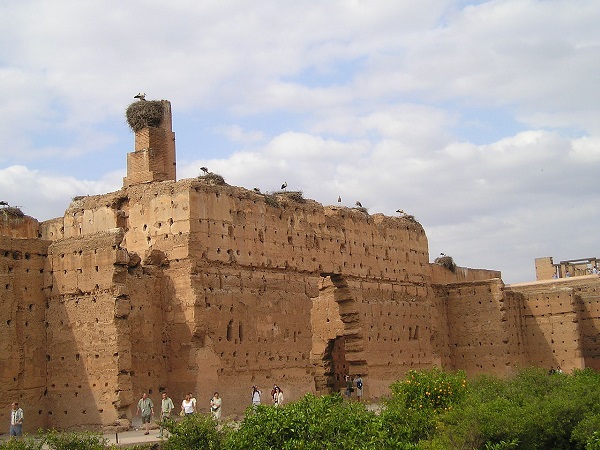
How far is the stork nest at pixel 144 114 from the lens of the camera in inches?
1013

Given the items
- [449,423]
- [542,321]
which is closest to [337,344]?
[542,321]

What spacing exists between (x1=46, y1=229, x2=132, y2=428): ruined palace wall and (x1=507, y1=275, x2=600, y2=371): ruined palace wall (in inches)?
722

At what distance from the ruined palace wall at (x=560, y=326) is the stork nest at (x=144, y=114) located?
1608cm

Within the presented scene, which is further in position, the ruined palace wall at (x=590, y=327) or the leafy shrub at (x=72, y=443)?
the ruined palace wall at (x=590, y=327)

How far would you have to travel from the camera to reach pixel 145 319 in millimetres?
22641

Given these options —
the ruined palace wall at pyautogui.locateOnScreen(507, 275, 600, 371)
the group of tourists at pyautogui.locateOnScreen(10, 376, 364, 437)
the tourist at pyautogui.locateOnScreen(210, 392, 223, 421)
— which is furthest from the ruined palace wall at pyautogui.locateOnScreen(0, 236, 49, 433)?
the ruined palace wall at pyautogui.locateOnScreen(507, 275, 600, 371)

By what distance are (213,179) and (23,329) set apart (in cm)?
626

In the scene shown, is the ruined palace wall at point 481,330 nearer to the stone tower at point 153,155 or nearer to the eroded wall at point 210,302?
the eroded wall at point 210,302

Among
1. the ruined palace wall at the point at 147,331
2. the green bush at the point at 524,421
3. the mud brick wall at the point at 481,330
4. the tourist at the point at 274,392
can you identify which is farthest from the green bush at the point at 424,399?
the mud brick wall at the point at 481,330

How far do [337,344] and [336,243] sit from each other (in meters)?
4.87

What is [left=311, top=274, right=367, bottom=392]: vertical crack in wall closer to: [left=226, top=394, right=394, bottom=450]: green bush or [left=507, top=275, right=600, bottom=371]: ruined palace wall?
[left=507, top=275, right=600, bottom=371]: ruined palace wall

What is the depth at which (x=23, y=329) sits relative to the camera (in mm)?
21750

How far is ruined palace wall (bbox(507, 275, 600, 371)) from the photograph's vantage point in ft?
112

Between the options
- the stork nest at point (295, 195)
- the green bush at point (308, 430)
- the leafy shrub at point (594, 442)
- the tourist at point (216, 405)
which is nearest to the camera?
the green bush at point (308, 430)
